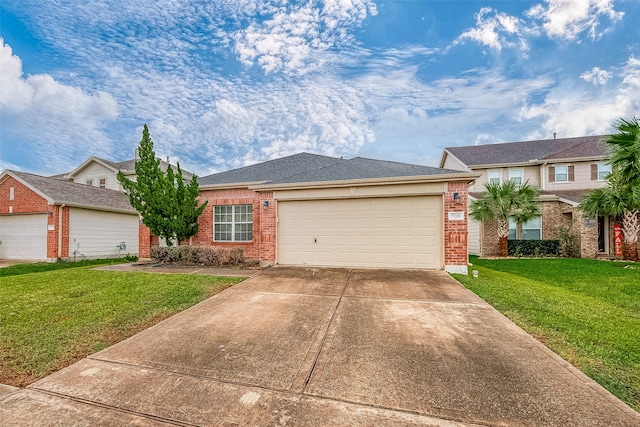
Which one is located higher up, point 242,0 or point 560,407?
point 242,0

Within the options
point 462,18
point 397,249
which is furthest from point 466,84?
point 397,249

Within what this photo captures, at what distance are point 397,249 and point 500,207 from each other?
928 cm

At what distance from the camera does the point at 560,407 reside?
225 centimetres

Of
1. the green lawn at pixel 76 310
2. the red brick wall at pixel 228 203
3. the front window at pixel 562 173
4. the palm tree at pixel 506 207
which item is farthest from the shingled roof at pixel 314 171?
the front window at pixel 562 173

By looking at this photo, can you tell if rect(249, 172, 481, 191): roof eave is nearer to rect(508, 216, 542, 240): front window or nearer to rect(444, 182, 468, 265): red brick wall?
rect(444, 182, 468, 265): red brick wall

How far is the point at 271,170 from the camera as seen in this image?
12648 mm

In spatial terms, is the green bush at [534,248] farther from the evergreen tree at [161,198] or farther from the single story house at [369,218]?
the evergreen tree at [161,198]

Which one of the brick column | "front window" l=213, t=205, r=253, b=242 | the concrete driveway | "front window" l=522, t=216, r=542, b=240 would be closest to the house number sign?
the brick column

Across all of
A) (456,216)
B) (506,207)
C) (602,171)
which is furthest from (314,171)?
(602,171)

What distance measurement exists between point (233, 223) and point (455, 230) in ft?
27.2

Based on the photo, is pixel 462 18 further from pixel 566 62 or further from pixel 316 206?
pixel 316 206

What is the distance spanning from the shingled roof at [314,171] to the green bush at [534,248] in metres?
9.68

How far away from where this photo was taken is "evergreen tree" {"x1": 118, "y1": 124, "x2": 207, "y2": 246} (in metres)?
10.2

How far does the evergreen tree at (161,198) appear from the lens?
1018 cm
